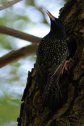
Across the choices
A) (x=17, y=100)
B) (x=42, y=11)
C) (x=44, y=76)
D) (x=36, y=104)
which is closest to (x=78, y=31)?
(x=44, y=76)

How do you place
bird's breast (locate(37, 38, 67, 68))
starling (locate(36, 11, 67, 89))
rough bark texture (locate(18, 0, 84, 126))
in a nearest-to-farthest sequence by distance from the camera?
1. rough bark texture (locate(18, 0, 84, 126))
2. starling (locate(36, 11, 67, 89))
3. bird's breast (locate(37, 38, 67, 68))

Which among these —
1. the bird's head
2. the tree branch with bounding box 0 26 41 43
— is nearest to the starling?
the bird's head

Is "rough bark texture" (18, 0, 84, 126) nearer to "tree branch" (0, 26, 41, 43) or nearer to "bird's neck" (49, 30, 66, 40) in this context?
"bird's neck" (49, 30, 66, 40)

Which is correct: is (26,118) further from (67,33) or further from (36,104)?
(67,33)

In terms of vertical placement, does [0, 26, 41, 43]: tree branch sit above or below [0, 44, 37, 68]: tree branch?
above

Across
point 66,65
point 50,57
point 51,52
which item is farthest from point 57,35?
point 66,65
